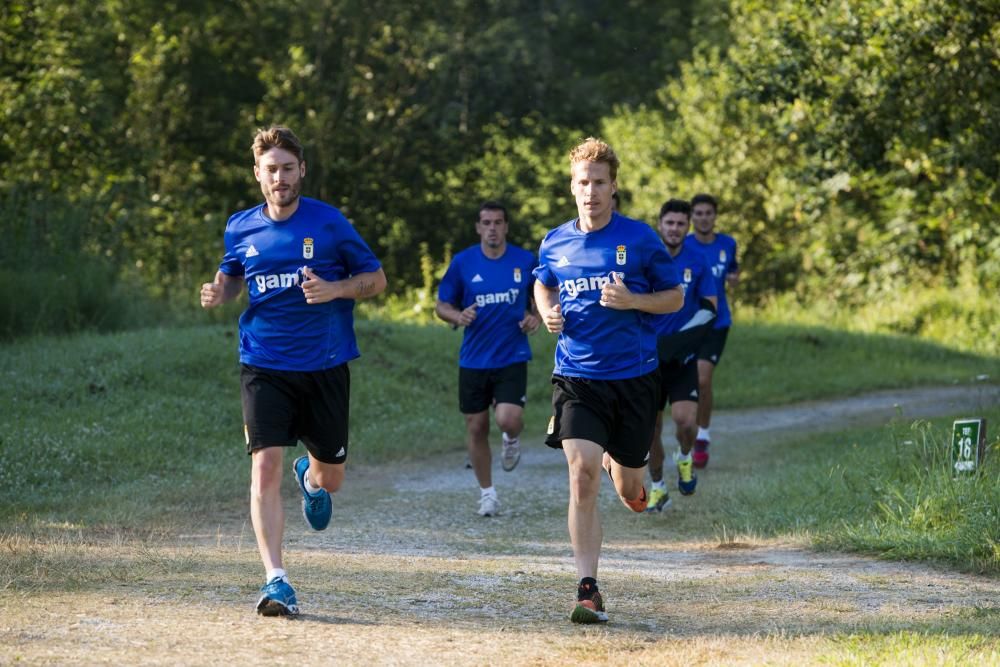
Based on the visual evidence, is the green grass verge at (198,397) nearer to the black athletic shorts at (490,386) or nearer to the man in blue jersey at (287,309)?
the black athletic shorts at (490,386)

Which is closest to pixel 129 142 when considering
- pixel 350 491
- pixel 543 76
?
pixel 543 76

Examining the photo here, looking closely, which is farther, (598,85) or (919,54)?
(598,85)

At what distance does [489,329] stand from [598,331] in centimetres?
379

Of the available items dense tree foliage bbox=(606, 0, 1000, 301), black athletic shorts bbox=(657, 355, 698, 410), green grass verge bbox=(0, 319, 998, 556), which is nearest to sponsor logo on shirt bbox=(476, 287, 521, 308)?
black athletic shorts bbox=(657, 355, 698, 410)

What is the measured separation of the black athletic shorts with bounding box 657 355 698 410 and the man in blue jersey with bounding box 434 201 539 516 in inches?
43.6

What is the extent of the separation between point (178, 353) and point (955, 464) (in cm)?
886

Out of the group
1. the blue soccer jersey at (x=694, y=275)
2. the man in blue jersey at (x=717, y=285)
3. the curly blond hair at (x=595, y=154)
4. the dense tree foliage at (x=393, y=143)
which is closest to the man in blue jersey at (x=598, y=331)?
the curly blond hair at (x=595, y=154)

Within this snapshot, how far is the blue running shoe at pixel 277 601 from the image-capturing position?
6125 millimetres

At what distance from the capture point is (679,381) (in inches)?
424

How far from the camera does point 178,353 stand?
15258 mm

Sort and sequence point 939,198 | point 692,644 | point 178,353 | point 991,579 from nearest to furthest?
point 692,644 < point 991,579 < point 178,353 < point 939,198

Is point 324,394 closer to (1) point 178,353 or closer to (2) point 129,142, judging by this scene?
(1) point 178,353

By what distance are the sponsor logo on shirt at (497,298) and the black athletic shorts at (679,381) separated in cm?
125

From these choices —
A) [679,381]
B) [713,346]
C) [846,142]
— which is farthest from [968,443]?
[846,142]
